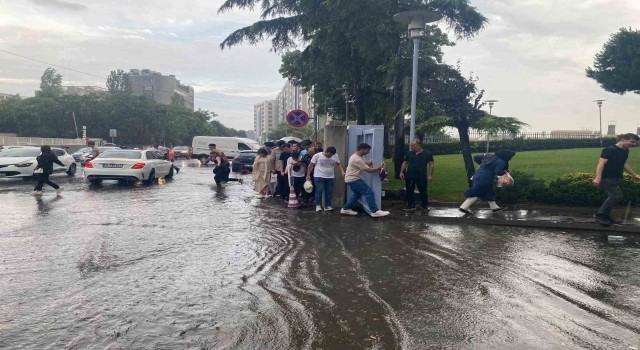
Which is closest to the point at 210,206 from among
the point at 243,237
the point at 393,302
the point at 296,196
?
the point at 296,196

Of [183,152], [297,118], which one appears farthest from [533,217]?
[183,152]

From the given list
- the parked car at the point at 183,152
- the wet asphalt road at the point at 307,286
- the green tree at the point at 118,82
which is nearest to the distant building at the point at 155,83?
the green tree at the point at 118,82

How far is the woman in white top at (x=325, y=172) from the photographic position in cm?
1157

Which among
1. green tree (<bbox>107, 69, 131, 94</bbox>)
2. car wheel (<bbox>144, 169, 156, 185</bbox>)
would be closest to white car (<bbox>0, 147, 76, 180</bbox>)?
car wheel (<bbox>144, 169, 156, 185</bbox>)

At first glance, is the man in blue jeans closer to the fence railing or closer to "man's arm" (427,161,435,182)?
"man's arm" (427,161,435,182)

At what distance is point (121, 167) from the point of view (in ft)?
55.9

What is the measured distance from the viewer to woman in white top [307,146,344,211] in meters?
11.6

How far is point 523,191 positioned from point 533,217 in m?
1.93

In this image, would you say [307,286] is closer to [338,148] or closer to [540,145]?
[338,148]

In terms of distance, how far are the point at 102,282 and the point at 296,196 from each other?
7.36 metres

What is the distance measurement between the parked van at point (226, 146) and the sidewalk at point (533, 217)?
31900 millimetres

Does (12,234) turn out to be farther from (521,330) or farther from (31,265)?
(521,330)

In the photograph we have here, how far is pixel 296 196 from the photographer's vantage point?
41.3ft

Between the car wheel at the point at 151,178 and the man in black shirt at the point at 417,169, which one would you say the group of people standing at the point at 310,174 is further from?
the car wheel at the point at 151,178
